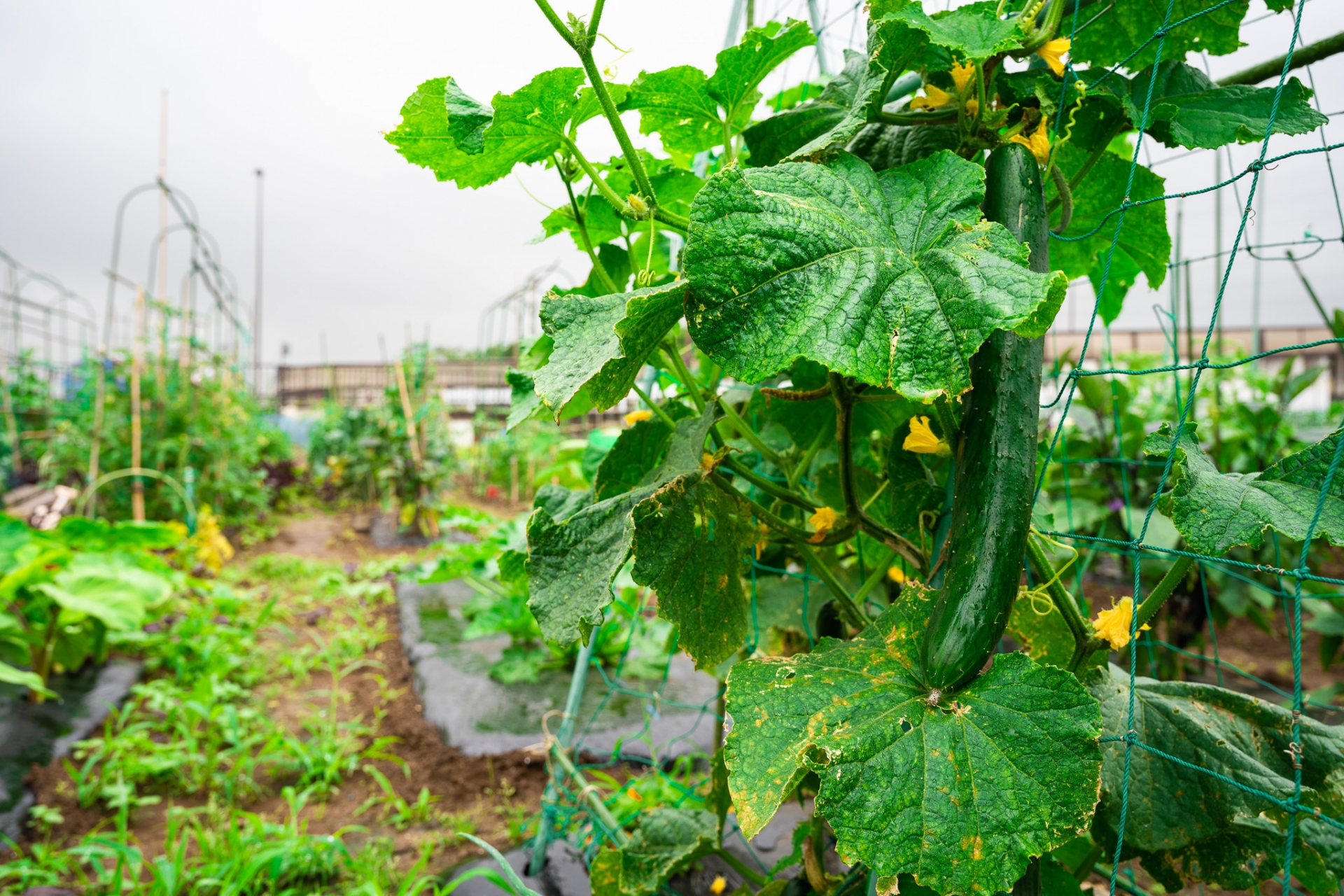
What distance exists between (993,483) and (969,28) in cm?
46

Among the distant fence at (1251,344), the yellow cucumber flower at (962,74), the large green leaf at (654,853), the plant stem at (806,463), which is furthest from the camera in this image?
the distant fence at (1251,344)

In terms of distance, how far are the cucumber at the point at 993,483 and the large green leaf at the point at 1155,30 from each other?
0.25 meters

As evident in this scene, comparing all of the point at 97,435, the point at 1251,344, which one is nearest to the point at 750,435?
the point at 97,435

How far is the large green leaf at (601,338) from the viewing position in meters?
0.61

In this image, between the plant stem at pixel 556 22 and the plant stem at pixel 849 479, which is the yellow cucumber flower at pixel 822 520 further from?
the plant stem at pixel 556 22

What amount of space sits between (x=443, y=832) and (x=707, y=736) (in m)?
1.02

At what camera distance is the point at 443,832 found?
2244 mm

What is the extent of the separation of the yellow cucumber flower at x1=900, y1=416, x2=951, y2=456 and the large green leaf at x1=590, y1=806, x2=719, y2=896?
771 mm

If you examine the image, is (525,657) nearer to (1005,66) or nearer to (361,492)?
(1005,66)

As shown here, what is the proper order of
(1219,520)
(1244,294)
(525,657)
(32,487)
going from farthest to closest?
(32,487)
(1244,294)
(525,657)
(1219,520)

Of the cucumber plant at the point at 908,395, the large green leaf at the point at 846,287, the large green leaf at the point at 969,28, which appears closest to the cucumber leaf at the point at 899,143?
the cucumber plant at the point at 908,395

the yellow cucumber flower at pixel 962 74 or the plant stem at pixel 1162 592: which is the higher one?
the yellow cucumber flower at pixel 962 74

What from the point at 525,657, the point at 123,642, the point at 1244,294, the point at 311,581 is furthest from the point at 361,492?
the point at 1244,294

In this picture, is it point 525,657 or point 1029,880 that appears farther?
point 525,657
